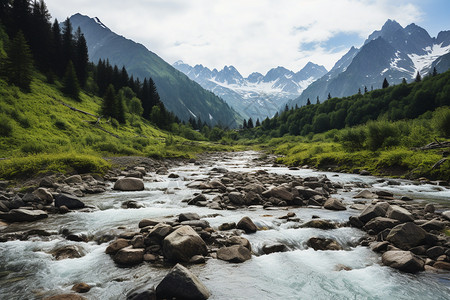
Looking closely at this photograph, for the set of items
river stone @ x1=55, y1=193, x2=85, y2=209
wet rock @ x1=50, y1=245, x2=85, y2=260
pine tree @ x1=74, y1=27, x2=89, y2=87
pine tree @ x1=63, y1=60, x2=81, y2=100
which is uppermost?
pine tree @ x1=74, y1=27, x2=89, y2=87

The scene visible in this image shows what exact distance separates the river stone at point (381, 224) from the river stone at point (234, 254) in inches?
190

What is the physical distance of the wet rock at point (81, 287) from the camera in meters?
4.91

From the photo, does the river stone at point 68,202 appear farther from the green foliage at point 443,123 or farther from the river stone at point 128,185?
the green foliage at point 443,123

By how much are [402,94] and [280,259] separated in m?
106

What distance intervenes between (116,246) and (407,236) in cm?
847

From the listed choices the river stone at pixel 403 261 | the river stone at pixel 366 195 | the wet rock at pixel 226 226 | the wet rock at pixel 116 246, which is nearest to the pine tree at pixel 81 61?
the wet rock at pixel 116 246

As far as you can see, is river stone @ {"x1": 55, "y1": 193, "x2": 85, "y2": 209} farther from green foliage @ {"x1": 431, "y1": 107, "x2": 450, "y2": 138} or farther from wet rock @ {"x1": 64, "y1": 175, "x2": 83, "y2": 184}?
green foliage @ {"x1": 431, "y1": 107, "x2": 450, "y2": 138}

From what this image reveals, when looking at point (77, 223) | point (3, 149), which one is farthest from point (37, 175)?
point (3, 149)

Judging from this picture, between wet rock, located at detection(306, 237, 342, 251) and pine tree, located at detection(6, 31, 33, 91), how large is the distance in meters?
53.5

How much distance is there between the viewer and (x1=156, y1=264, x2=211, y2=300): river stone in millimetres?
4523

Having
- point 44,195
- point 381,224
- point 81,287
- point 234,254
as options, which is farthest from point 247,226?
point 44,195

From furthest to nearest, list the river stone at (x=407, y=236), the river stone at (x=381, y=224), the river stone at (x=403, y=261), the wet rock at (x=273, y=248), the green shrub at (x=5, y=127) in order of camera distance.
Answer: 1. the green shrub at (x=5, y=127)
2. the river stone at (x=381, y=224)
3. the wet rock at (x=273, y=248)
4. the river stone at (x=407, y=236)
5. the river stone at (x=403, y=261)

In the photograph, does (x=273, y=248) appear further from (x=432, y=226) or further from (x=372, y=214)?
(x=432, y=226)

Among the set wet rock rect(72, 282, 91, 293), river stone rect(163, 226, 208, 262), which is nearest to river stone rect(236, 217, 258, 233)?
river stone rect(163, 226, 208, 262)
